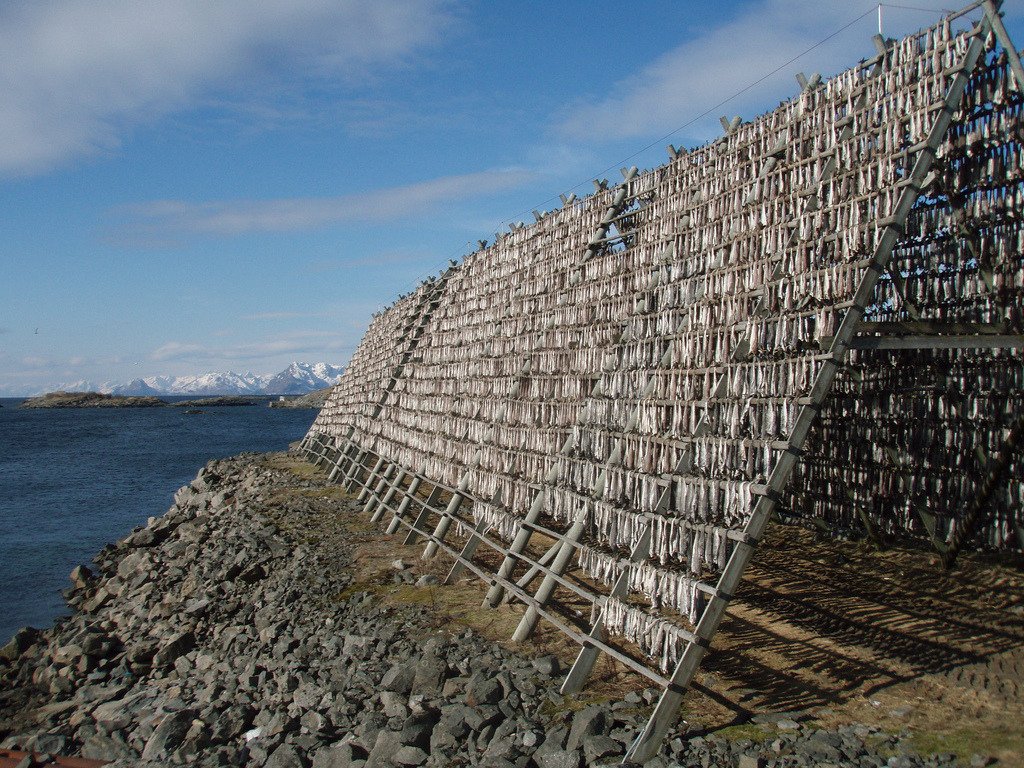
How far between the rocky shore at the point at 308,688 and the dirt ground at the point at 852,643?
27 cm

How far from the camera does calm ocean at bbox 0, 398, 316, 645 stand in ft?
75.0

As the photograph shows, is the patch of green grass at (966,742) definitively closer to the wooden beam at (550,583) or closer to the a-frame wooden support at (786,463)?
the a-frame wooden support at (786,463)

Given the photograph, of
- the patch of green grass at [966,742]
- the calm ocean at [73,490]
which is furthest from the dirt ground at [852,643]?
the calm ocean at [73,490]

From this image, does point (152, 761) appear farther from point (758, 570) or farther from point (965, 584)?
point (965, 584)

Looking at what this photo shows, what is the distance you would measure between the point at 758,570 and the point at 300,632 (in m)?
7.77

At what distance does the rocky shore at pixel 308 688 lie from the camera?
7348 millimetres

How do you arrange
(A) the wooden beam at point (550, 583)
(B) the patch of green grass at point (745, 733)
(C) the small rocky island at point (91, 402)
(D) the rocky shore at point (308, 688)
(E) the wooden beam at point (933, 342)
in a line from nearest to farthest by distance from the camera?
(B) the patch of green grass at point (745, 733) < (D) the rocky shore at point (308, 688) < (E) the wooden beam at point (933, 342) < (A) the wooden beam at point (550, 583) < (C) the small rocky island at point (91, 402)

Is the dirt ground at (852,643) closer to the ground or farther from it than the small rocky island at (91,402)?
closer to the ground

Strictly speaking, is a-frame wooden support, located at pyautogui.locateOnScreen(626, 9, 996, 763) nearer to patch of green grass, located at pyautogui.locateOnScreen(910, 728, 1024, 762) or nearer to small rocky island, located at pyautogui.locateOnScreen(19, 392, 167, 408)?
patch of green grass, located at pyautogui.locateOnScreen(910, 728, 1024, 762)

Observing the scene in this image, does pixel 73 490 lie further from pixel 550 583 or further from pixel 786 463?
pixel 786 463

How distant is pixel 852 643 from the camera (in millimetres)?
9570

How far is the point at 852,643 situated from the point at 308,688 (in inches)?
283

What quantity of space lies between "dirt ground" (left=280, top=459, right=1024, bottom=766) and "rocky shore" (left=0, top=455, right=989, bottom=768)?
27 cm

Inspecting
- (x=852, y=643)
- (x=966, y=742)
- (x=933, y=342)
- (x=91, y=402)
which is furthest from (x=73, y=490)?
(x=91, y=402)
